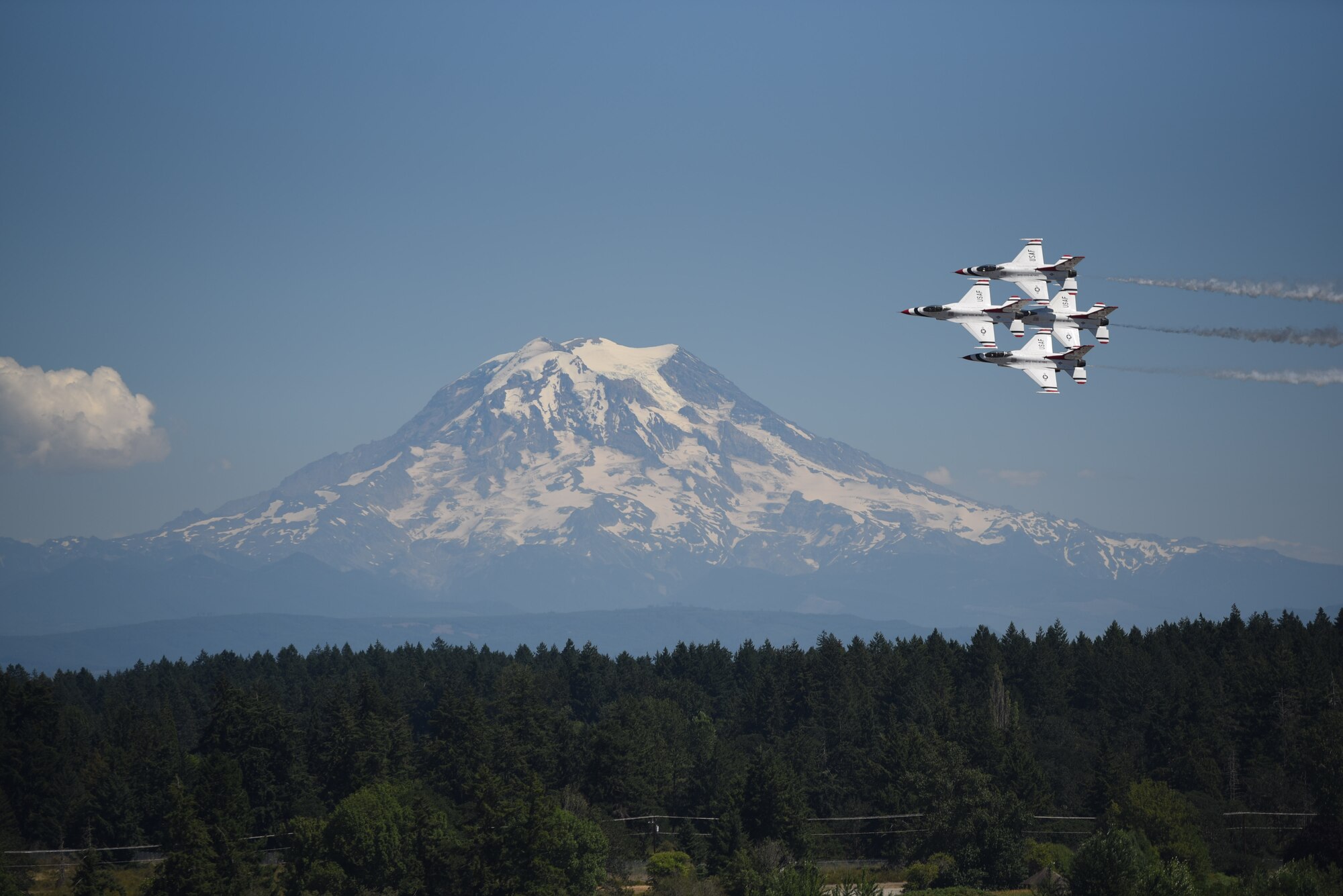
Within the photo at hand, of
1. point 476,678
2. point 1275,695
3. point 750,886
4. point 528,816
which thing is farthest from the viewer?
point 476,678

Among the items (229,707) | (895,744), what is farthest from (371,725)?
(895,744)

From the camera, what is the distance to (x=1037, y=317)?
3760 inches

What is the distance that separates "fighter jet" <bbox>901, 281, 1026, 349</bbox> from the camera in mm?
97562

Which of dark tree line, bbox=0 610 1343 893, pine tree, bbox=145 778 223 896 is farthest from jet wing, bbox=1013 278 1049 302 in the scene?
pine tree, bbox=145 778 223 896

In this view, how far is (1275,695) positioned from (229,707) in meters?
99.0

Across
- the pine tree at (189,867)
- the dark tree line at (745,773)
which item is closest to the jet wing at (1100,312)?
the dark tree line at (745,773)

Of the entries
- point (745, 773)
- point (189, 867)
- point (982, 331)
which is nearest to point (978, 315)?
point (982, 331)

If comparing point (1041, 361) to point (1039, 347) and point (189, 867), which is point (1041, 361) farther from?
point (189, 867)

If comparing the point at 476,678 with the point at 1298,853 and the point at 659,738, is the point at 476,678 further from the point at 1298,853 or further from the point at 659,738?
the point at 1298,853

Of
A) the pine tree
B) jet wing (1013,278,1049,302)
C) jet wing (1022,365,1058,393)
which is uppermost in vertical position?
jet wing (1013,278,1049,302)

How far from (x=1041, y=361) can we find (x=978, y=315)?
5.67 meters

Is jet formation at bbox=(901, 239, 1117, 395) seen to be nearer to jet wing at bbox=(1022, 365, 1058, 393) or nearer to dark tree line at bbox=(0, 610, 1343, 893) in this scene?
jet wing at bbox=(1022, 365, 1058, 393)

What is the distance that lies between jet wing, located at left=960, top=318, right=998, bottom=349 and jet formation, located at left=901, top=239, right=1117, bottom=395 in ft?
0.16

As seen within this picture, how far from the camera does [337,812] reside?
9469 centimetres
